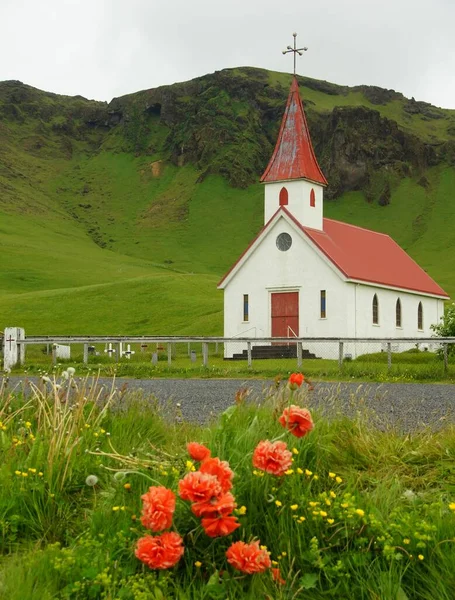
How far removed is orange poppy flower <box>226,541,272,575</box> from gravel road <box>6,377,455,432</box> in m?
3.57

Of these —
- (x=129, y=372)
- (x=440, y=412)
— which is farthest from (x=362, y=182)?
(x=440, y=412)

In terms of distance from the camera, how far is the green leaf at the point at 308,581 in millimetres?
5624

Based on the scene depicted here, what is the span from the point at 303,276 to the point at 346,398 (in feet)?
83.4

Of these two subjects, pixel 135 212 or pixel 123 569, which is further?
pixel 135 212

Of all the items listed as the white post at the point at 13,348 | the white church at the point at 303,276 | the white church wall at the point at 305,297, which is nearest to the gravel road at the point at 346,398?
the white post at the point at 13,348

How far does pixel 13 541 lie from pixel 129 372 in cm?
2007

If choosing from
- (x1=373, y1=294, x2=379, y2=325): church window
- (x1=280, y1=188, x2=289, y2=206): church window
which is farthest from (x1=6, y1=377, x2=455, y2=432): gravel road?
(x1=280, y1=188, x2=289, y2=206): church window

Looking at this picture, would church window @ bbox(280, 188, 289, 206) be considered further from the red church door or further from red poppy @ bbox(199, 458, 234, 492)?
red poppy @ bbox(199, 458, 234, 492)

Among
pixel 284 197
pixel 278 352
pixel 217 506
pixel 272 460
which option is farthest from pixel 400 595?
pixel 284 197

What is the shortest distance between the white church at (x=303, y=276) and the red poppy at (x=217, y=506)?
115 feet

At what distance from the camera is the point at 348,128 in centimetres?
19712

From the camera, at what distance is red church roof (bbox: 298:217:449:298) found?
4162 centimetres

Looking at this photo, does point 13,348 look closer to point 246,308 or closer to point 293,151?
point 246,308

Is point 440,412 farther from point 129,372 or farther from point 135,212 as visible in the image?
point 135,212
